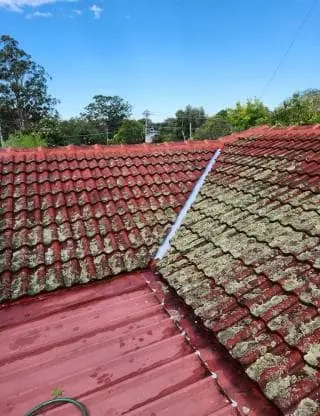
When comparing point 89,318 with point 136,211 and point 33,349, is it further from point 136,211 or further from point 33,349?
point 136,211

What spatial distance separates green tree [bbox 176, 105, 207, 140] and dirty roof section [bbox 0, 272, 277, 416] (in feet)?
214

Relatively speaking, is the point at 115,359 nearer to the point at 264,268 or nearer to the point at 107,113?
the point at 264,268

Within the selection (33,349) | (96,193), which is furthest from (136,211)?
(33,349)

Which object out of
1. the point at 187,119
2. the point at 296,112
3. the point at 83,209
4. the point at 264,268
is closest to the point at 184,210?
the point at 83,209

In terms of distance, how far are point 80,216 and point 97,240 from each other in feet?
1.87

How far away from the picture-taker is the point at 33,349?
2.79 m

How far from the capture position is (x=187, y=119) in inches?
2840

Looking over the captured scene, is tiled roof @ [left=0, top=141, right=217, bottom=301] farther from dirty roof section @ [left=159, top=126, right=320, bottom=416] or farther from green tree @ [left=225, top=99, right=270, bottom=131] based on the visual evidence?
green tree @ [left=225, top=99, right=270, bottom=131]

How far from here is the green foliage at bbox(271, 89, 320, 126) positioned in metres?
19.0

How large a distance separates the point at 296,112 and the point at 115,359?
21.2 m

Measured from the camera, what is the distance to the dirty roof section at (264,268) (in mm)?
2076

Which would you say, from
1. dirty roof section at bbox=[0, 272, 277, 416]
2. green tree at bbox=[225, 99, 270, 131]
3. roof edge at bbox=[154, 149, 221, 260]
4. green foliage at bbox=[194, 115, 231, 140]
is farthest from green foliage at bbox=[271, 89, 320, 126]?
green foliage at bbox=[194, 115, 231, 140]

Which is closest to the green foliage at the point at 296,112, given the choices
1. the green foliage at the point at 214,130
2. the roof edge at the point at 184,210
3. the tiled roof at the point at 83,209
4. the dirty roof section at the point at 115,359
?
the roof edge at the point at 184,210

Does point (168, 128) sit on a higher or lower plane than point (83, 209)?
higher
